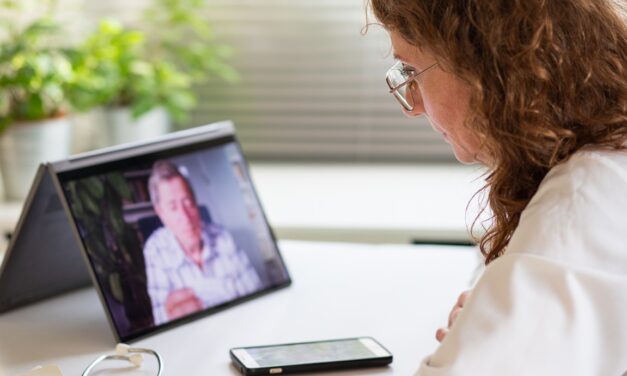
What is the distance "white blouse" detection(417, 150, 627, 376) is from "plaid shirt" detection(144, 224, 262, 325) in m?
0.57

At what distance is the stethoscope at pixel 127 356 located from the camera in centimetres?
128

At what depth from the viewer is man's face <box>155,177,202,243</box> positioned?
146 cm

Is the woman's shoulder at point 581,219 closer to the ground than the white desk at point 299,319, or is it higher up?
higher up

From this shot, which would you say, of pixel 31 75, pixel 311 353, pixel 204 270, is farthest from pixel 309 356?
pixel 31 75

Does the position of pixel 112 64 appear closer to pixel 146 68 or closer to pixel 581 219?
pixel 146 68

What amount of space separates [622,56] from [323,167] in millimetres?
1644

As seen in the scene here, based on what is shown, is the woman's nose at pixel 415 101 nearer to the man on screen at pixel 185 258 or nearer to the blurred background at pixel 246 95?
the man on screen at pixel 185 258

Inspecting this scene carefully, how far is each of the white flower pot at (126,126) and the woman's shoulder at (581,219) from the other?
169cm

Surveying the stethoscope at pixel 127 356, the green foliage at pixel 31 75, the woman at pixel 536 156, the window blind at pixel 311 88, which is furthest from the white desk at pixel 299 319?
the window blind at pixel 311 88

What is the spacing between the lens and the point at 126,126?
8.25ft

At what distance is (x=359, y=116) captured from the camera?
105 inches

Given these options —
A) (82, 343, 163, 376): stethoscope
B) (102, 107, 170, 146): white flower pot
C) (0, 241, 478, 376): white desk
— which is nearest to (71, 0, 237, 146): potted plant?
(102, 107, 170, 146): white flower pot

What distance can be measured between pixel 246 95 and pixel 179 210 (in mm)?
1265

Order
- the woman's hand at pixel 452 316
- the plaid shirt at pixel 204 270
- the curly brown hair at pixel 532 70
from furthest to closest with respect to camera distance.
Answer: the plaid shirt at pixel 204 270
the woman's hand at pixel 452 316
the curly brown hair at pixel 532 70
